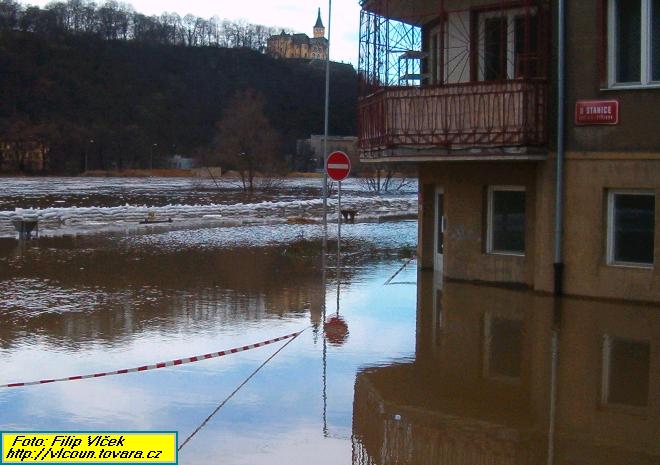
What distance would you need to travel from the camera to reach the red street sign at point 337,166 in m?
21.2

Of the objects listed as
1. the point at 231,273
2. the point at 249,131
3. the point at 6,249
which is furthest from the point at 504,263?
the point at 249,131

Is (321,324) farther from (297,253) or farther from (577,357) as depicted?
(297,253)

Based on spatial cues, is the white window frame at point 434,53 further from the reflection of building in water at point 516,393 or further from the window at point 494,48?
the reflection of building in water at point 516,393

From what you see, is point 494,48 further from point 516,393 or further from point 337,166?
point 516,393

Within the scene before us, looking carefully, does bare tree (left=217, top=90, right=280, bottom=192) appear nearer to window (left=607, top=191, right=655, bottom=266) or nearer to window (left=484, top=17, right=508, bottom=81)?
window (left=484, top=17, right=508, bottom=81)

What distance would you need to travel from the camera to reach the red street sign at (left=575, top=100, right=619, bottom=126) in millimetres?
14438

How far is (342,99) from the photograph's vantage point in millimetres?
148000

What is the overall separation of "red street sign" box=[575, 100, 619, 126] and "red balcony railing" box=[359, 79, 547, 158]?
58 centimetres

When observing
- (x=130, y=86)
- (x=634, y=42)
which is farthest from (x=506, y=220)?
(x=130, y=86)

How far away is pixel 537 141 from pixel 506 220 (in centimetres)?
202

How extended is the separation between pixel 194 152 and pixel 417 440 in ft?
496

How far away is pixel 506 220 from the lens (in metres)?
16.6

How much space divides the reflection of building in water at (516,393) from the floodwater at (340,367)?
0.03 m

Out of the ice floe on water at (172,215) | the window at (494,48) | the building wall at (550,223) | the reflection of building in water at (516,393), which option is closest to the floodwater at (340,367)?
the reflection of building in water at (516,393)
